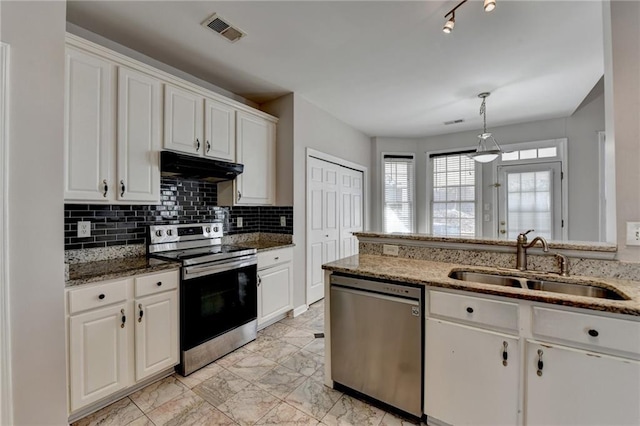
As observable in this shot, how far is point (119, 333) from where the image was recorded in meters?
1.83

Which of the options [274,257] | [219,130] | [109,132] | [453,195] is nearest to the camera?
[109,132]

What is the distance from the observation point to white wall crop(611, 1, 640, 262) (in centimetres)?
156

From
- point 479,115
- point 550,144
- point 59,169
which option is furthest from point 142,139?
point 550,144

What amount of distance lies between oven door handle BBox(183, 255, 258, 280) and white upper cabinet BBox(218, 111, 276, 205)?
66 cm

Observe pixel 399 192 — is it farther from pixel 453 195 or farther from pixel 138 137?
pixel 138 137

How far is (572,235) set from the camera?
4.23 metres

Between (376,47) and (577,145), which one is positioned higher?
(376,47)

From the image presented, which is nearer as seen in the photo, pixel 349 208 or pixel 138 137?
pixel 138 137

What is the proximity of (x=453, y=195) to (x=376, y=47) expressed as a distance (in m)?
3.56

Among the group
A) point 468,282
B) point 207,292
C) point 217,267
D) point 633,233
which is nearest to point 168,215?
point 217,267

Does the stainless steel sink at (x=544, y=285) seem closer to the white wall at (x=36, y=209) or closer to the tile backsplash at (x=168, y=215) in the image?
the tile backsplash at (x=168, y=215)

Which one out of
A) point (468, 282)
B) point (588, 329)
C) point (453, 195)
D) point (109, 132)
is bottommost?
point (588, 329)

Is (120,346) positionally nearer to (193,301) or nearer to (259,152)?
(193,301)

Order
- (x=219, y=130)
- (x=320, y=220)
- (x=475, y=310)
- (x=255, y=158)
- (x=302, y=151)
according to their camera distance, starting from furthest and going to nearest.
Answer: (x=320, y=220) → (x=302, y=151) → (x=255, y=158) → (x=219, y=130) → (x=475, y=310)
